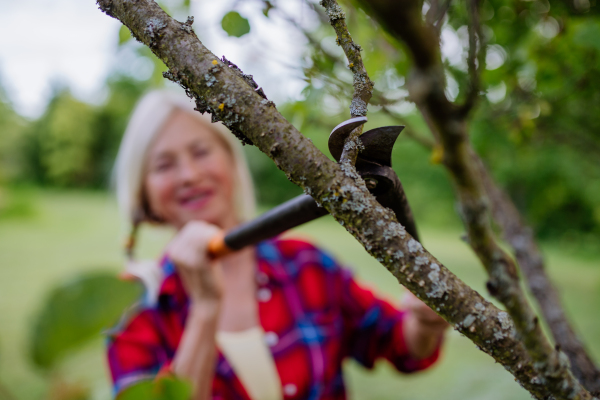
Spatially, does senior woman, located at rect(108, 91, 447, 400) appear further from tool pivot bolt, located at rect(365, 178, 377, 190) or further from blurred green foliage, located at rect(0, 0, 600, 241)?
tool pivot bolt, located at rect(365, 178, 377, 190)

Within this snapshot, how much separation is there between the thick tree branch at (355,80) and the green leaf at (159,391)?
0.32m

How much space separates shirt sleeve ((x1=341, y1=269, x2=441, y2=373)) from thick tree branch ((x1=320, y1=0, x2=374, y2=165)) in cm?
82

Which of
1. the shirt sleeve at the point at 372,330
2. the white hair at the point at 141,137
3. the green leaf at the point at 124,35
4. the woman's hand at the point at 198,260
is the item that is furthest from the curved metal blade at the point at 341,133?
the white hair at the point at 141,137

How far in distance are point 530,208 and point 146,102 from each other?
5.29m

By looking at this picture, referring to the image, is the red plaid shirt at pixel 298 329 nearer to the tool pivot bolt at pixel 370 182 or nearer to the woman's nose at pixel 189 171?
the woman's nose at pixel 189 171

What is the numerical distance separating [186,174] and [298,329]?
517mm

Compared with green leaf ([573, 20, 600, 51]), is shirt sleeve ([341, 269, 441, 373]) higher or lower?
lower

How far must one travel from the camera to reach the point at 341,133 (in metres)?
0.29

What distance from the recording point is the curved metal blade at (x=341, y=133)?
0.91 ft

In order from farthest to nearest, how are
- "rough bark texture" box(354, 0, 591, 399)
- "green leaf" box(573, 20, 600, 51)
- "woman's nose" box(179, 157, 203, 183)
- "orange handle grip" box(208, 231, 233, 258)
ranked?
"woman's nose" box(179, 157, 203, 183) → "orange handle grip" box(208, 231, 233, 258) → "green leaf" box(573, 20, 600, 51) → "rough bark texture" box(354, 0, 591, 399)

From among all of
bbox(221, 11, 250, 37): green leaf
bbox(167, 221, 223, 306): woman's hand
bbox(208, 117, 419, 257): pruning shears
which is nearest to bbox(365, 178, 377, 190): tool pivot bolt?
bbox(208, 117, 419, 257): pruning shears

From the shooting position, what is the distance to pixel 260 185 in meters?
8.67

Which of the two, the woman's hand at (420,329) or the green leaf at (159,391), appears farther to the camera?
the woman's hand at (420,329)

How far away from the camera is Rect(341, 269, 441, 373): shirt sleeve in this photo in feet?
3.27
